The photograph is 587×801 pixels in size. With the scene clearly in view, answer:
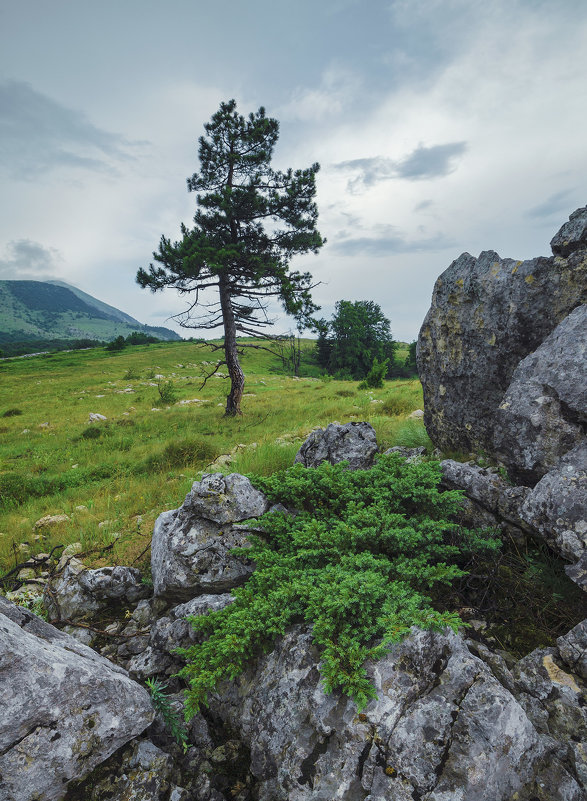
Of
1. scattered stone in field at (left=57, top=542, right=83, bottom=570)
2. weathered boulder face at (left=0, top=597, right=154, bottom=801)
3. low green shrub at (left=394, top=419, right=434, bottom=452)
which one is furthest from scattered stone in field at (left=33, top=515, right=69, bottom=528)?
low green shrub at (left=394, top=419, right=434, bottom=452)

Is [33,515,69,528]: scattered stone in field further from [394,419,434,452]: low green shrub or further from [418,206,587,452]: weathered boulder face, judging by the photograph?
[418,206,587,452]: weathered boulder face

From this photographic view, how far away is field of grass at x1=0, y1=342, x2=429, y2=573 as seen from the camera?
6.70 meters

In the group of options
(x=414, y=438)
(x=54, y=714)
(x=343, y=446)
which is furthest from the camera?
(x=414, y=438)

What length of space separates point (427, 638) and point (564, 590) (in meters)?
1.62

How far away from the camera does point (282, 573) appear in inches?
138

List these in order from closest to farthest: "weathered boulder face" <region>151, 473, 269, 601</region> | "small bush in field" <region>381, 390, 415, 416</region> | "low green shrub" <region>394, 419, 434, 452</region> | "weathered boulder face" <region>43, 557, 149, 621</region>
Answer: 1. "weathered boulder face" <region>151, 473, 269, 601</region>
2. "weathered boulder face" <region>43, 557, 149, 621</region>
3. "low green shrub" <region>394, 419, 434, 452</region>
4. "small bush in field" <region>381, 390, 415, 416</region>

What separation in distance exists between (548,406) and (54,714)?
5.41 m

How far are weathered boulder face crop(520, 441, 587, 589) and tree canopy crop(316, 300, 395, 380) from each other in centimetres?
5738

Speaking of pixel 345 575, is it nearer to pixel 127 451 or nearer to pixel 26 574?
pixel 26 574

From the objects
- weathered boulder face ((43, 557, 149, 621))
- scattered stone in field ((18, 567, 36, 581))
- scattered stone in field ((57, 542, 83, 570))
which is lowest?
scattered stone in field ((18, 567, 36, 581))

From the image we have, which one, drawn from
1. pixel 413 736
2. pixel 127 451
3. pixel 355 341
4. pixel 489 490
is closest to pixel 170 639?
pixel 413 736

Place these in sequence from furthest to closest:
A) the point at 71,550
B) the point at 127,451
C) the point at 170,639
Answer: the point at 127,451 → the point at 71,550 → the point at 170,639

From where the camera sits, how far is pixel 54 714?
246 centimetres

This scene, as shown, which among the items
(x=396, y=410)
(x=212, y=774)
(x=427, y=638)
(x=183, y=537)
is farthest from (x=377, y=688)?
(x=396, y=410)
